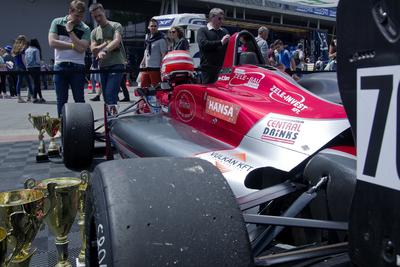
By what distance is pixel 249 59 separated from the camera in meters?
3.18

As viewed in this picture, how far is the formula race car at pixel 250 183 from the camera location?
1.02 m

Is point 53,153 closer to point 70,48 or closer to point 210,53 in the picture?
point 70,48

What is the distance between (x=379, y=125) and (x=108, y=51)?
4989 millimetres

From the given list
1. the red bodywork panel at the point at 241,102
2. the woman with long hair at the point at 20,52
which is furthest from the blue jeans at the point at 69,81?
the woman with long hair at the point at 20,52

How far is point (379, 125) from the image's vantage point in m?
0.90

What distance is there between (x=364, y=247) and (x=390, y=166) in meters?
0.22

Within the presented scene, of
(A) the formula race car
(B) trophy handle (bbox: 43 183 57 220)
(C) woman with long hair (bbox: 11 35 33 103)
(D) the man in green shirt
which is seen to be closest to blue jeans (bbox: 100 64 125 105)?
(D) the man in green shirt

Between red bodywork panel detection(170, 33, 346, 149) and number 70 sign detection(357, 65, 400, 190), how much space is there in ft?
3.40

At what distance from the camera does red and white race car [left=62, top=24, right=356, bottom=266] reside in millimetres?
1114

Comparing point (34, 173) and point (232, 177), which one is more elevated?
point (232, 177)

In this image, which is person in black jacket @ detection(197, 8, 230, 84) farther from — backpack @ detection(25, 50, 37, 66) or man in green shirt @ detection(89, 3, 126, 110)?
backpack @ detection(25, 50, 37, 66)

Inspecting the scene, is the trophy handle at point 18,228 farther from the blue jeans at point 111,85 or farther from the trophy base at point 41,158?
the blue jeans at point 111,85

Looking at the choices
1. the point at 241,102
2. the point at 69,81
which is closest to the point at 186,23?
the point at 69,81

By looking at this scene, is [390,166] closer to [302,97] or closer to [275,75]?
[302,97]
